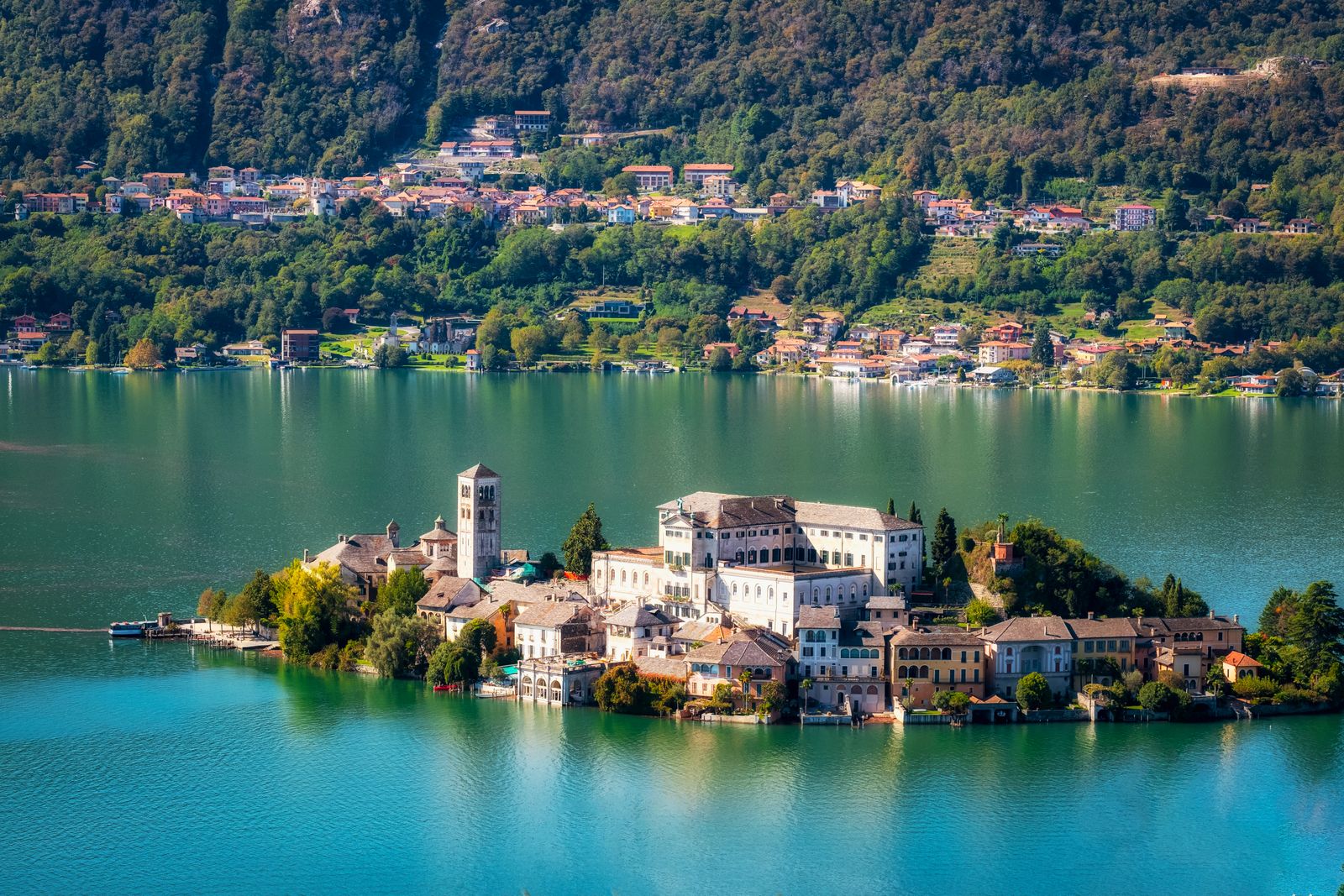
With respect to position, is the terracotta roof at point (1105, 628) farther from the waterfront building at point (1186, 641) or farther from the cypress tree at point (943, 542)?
the cypress tree at point (943, 542)

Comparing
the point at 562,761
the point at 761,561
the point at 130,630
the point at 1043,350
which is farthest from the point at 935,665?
the point at 1043,350

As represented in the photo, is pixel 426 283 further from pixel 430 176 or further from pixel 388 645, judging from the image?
pixel 388 645

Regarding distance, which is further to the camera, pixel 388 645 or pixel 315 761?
pixel 388 645

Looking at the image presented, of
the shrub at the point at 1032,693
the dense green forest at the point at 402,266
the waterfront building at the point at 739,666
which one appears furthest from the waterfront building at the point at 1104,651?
the dense green forest at the point at 402,266

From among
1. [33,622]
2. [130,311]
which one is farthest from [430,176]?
[33,622]

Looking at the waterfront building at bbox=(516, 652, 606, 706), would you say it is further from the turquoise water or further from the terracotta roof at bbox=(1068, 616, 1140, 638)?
the terracotta roof at bbox=(1068, 616, 1140, 638)
